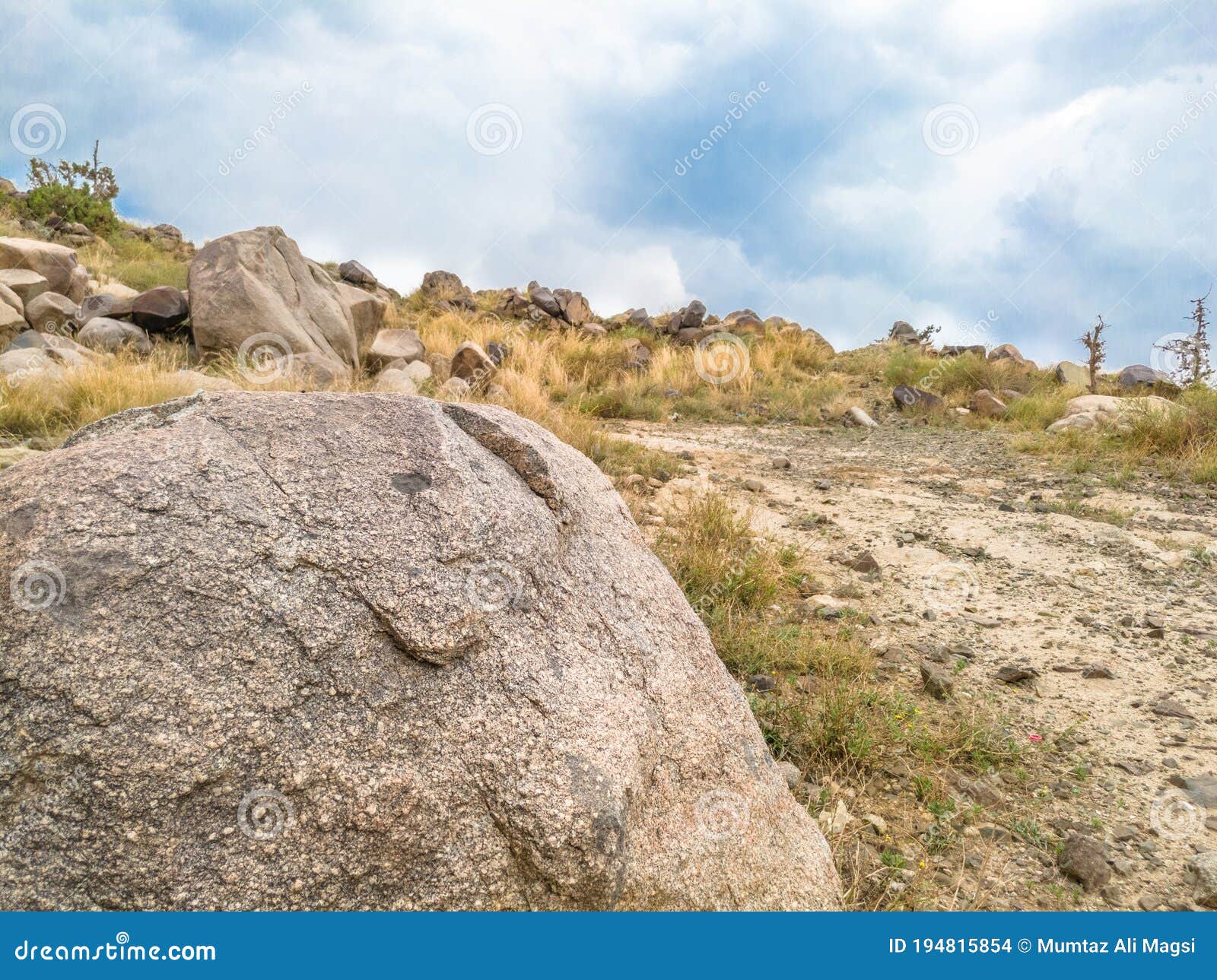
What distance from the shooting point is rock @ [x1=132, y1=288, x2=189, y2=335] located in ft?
27.6

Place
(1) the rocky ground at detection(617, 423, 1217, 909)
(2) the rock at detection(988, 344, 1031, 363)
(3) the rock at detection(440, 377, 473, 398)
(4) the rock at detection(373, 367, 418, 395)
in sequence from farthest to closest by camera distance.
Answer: (2) the rock at detection(988, 344, 1031, 363) → (4) the rock at detection(373, 367, 418, 395) → (3) the rock at detection(440, 377, 473, 398) → (1) the rocky ground at detection(617, 423, 1217, 909)

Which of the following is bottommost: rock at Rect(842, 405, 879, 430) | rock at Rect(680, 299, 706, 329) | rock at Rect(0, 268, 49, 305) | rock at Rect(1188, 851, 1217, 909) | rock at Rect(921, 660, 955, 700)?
rock at Rect(1188, 851, 1217, 909)

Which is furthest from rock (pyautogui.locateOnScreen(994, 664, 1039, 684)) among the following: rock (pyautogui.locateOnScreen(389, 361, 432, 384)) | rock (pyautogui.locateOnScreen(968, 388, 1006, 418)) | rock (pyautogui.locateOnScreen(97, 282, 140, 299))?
rock (pyautogui.locateOnScreen(97, 282, 140, 299))

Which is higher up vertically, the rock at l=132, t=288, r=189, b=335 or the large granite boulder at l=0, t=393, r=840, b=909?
the rock at l=132, t=288, r=189, b=335

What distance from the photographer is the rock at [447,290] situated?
16344 millimetres

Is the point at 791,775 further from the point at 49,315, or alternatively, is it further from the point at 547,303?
the point at 547,303

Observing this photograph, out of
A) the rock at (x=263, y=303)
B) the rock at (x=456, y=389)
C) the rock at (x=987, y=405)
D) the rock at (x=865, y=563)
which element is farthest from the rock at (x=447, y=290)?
the rock at (x=865, y=563)

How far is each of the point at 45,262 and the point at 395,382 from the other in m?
5.05

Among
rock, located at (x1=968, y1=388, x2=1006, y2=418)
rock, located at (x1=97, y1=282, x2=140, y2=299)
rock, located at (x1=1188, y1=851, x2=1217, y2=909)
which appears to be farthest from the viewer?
rock, located at (x1=97, y1=282, x2=140, y2=299)

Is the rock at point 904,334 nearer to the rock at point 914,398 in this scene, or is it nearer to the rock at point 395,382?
the rock at point 914,398

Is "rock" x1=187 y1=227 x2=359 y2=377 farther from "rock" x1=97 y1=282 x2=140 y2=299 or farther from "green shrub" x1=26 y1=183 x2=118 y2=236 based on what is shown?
"green shrub" x1=26 y1=183 x2=118 y2=236

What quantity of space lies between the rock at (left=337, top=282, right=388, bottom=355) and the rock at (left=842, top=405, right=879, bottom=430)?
20.5 ft

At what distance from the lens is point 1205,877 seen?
189 centimetres

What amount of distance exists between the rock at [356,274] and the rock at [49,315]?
8.70 metres
